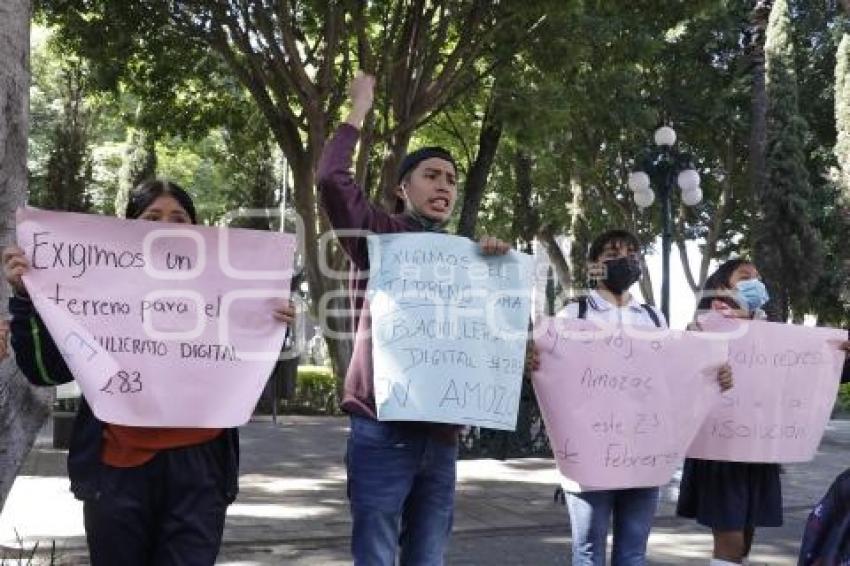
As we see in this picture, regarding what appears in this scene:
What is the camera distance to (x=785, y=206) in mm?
24812

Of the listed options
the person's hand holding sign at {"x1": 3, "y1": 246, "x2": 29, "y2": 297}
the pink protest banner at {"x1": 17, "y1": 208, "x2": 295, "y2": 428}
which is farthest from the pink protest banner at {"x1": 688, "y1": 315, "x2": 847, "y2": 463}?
the person's hand holding sign at {"x1": 3, "y1": 246, "x2": 29, "y2": 297}

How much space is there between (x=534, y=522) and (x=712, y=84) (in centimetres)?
1869

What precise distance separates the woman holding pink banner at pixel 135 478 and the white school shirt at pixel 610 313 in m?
1.61

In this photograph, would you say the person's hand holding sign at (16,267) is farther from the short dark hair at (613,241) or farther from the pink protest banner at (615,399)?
the short dark hair at (613,241)

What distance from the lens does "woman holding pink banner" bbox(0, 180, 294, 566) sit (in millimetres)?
2617

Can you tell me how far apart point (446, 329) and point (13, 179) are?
5.84 ft

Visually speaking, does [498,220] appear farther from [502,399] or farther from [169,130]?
[502,399]

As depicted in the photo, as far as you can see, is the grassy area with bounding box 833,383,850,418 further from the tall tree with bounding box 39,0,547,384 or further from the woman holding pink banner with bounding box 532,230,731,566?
the woman holding pink banner with bounding box 532,230,731,566

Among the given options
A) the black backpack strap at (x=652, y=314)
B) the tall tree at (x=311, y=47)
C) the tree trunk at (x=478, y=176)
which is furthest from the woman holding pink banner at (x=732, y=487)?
the tree trunk at (x=478, y=176)

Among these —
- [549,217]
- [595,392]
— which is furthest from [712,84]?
[595,392]

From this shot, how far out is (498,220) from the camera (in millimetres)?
28266

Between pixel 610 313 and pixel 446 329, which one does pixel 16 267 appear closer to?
pixel 446 329

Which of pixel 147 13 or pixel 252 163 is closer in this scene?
pixel 147 13

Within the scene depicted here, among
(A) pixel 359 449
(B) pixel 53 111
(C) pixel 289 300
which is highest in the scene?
(B) pixel 53 111
